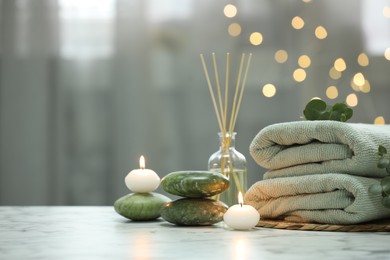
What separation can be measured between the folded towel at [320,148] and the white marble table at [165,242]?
12cm

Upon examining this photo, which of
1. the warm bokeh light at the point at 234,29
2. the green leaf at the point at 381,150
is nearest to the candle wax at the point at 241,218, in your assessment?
the green leaf at the point at 381,150

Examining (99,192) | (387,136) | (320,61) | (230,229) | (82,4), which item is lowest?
(99,192)

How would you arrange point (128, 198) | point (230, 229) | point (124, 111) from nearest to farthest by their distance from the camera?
point (230, 229) → point (128, 198) → point (124, 111)

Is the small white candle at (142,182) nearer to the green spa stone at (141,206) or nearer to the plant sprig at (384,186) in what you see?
the green spa stone at (141,206)

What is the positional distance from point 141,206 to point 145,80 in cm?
124

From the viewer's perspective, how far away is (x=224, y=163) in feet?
3.79

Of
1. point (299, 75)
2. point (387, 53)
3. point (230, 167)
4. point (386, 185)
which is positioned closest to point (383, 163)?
point (386, 185)

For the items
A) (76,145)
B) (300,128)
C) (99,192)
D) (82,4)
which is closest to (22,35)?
(82,4)

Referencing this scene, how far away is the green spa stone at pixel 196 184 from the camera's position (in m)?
0.98

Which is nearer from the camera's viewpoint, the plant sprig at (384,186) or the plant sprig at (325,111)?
the plant sprig at (384,186)

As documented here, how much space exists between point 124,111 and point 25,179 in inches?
17.5

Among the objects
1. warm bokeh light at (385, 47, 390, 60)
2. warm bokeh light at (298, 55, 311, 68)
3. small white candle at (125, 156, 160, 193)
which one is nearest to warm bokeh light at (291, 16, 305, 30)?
warm bokeh light at (298, 55, 311, 68)

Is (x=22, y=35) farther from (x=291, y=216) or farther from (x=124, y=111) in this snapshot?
(x=291, y=216)

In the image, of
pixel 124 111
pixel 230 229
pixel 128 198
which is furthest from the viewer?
pixel 124 111
